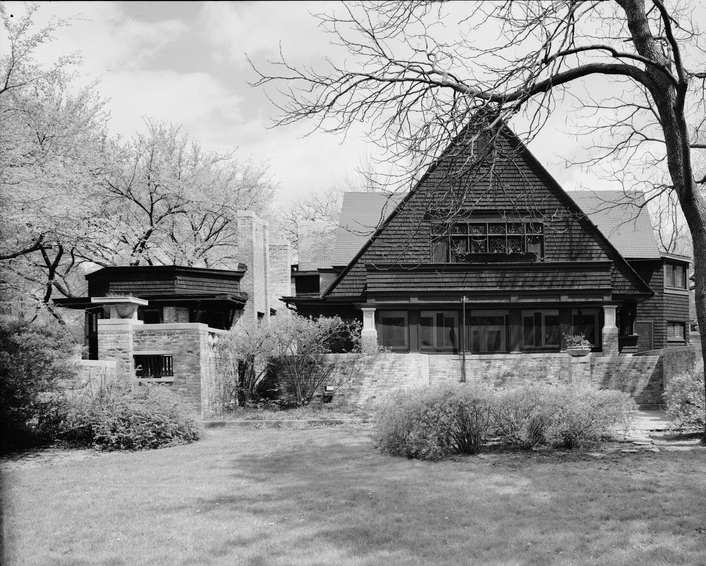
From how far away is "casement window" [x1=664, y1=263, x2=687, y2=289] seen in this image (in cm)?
3266

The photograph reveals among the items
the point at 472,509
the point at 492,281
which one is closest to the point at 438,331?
the point at 492,281

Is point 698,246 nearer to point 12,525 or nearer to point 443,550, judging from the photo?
point 443,550

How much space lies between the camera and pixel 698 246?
11984mm

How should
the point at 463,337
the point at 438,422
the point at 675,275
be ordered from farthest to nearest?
the point at 675,275 → the point at 463,337 → the point at 438,422

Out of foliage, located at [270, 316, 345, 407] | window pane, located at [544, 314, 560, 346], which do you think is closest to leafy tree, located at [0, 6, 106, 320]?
foliage, located at [270, 316, 345, 407]

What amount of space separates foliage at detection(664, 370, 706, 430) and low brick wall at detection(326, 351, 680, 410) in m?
6.88

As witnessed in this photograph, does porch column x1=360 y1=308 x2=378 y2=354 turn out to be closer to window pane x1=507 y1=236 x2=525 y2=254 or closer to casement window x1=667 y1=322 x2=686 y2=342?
window pane x1=507 y1=236 x2=525 y2=254

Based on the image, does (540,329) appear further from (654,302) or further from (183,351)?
(183,351)

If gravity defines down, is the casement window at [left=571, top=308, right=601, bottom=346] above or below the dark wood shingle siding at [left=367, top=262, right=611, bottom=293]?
A: below

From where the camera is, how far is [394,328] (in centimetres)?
2662

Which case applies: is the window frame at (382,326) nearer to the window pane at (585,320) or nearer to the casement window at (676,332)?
the window pane at (585,320)

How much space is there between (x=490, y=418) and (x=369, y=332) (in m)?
13.7

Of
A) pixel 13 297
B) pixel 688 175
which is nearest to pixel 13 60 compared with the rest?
pixel 13 297

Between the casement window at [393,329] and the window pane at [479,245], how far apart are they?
3911mm
